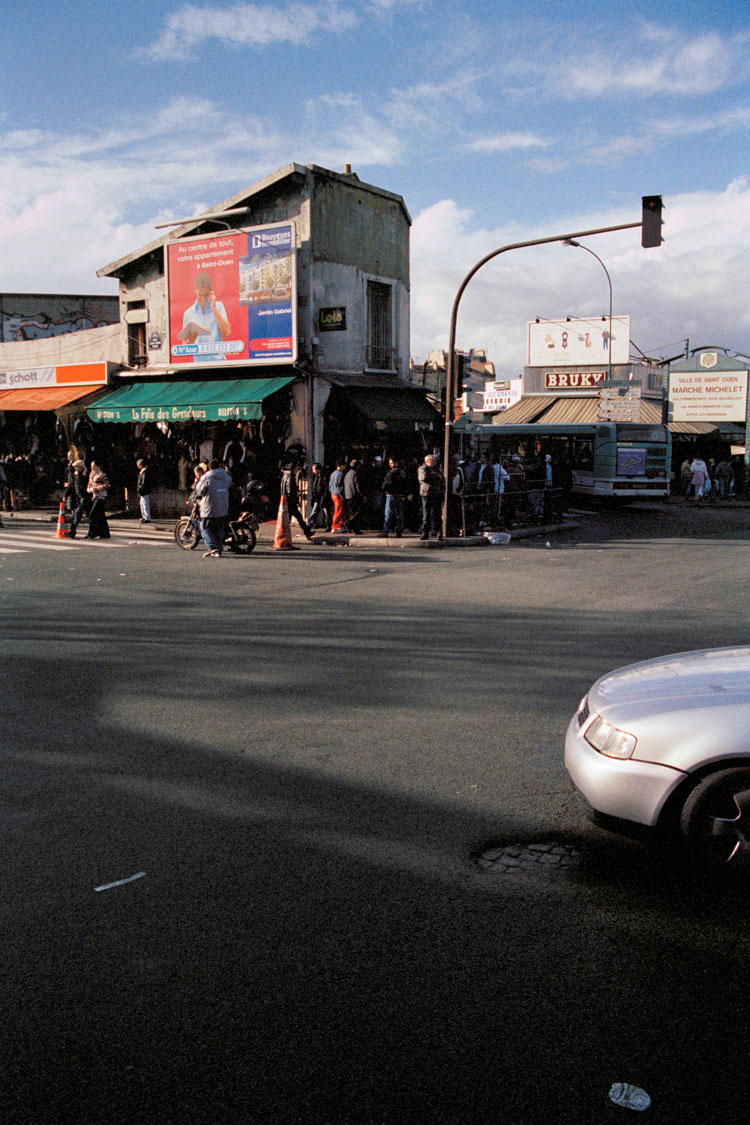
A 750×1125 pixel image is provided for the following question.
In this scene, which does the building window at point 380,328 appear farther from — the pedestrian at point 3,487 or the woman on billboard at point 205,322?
the pedestrian at point 3,487

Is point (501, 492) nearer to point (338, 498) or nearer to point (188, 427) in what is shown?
point (338, 498)

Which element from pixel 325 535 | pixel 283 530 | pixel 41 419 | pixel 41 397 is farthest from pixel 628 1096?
pixel 41 419

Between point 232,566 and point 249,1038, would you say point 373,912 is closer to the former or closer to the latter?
point 249,1038

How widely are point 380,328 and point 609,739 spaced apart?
21.9 metres

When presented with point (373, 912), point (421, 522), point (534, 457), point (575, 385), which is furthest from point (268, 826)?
point (575, 385)

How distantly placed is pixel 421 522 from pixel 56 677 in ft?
45.8

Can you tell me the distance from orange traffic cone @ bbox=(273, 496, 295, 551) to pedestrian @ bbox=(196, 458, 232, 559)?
1564 mm

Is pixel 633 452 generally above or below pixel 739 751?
above

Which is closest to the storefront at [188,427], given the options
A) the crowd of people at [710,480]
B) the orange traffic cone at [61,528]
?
the orange traffic cone at [61,528]

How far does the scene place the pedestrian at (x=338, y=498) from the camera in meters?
20.5

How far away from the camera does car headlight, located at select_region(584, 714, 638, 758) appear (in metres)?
3.85

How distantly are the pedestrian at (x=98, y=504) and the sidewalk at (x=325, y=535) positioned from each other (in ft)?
3.54

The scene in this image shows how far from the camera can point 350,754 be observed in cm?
548

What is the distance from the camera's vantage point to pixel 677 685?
4070mm
